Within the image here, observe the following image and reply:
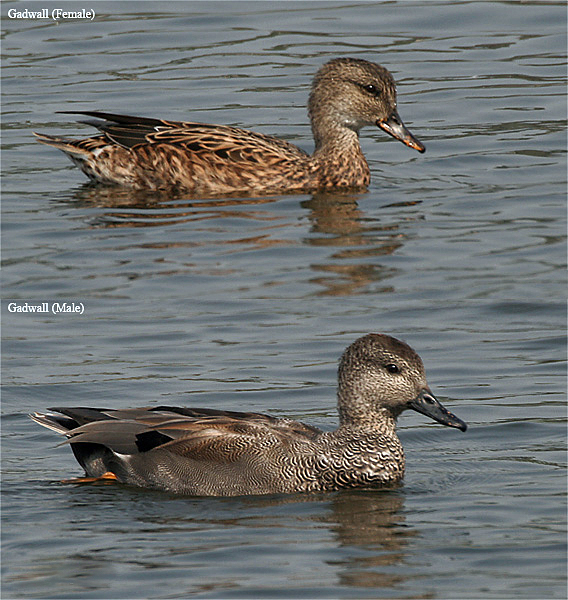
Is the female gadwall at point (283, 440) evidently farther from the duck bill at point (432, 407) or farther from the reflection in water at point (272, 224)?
the reflection in water at point (272, 224)

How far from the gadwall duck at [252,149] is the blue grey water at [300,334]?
0.28 meters

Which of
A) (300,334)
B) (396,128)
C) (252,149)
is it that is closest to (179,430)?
(300,334)

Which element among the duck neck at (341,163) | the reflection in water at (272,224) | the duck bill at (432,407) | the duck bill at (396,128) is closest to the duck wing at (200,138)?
the duck neck at (341,163)

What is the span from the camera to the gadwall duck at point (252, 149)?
44.9 ft

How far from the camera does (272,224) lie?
12.7 m

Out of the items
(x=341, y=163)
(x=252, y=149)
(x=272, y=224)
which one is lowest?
(x=272, y=224)

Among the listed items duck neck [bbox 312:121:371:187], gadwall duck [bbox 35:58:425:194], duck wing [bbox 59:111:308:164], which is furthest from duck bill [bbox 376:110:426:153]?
duck wing [bbox 59:111:308:164]

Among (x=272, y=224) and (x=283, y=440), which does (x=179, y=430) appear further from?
(x=272, y=224)

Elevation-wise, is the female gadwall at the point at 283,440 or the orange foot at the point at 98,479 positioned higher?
the female gadwall at the point at 283,440

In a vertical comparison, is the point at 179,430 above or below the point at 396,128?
below

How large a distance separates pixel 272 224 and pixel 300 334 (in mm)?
1553

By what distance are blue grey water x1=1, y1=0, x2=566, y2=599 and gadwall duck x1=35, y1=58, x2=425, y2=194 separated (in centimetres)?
28

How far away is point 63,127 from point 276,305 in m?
6.15

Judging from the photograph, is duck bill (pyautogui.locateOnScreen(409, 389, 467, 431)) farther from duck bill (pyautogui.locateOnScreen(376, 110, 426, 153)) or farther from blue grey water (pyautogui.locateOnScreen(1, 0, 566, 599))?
duck bill (pyautogui.locateOnScreen(376, 110, 426, 153))
